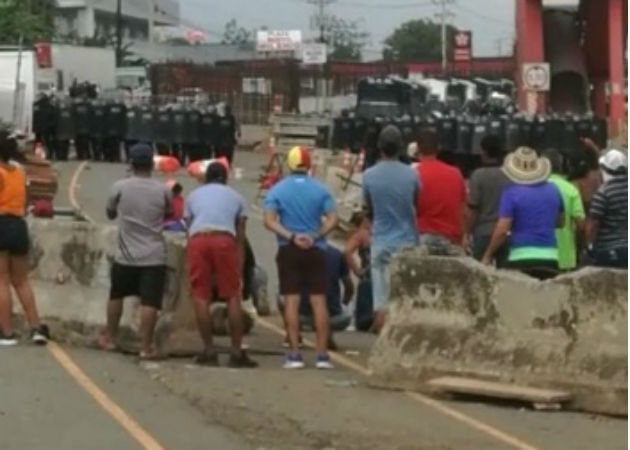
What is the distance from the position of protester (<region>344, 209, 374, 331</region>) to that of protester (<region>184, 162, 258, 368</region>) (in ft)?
7.68

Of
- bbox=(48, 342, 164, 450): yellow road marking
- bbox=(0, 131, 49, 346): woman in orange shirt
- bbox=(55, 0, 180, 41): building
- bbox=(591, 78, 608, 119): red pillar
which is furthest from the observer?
bbox=(55, 0, 180, 41): building

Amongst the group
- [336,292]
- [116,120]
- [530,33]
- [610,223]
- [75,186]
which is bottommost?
[75,186]

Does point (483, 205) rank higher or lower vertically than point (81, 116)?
lower

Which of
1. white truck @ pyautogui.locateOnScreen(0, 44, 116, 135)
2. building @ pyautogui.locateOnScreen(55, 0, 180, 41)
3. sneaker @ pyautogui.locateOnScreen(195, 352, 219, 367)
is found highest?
building @ pyautogui.locateOnScreen(55, 0, 180, 41)

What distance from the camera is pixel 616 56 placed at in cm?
5706

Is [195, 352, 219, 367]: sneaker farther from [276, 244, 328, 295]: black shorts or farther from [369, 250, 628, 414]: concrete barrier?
[369, 250, 628, 414]: concrete barrier

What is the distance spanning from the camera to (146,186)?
13297 millimetres

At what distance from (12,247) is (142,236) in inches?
49.4

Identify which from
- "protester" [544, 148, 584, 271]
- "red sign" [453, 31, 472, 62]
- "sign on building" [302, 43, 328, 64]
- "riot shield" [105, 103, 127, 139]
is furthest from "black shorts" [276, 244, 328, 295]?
"red sign" [453, 31, 472, 62]

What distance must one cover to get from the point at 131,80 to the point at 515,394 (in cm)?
8146

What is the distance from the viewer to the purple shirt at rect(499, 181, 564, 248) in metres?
12.6

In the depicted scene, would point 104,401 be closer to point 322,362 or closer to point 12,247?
point 322,362

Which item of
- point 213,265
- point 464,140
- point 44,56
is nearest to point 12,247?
point 213,265

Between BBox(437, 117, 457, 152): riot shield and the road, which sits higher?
BBox(437, 117, 457, 152): riot shield
